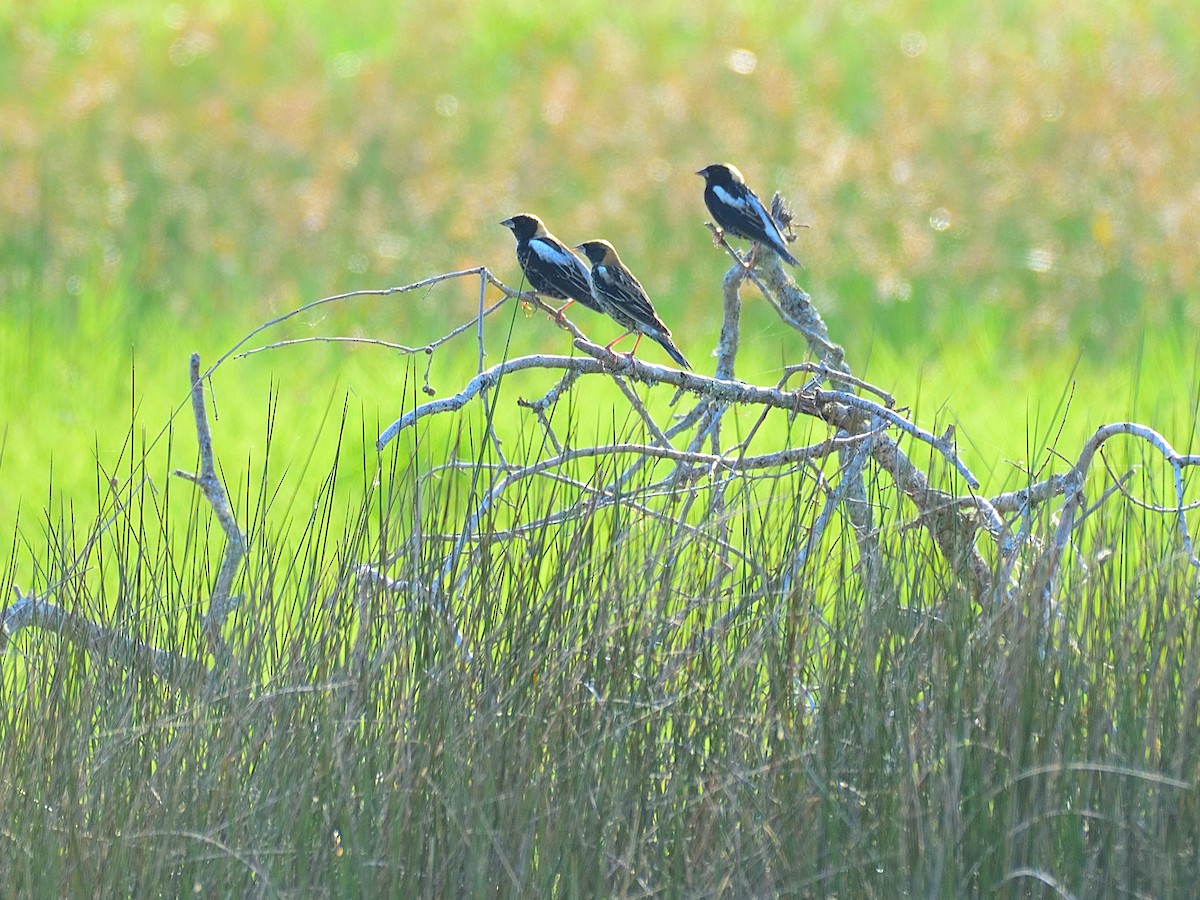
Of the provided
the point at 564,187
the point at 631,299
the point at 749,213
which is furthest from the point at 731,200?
the point at 564,187

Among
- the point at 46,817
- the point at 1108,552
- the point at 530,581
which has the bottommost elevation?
the point at 46,817

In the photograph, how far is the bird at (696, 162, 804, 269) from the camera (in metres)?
4.23

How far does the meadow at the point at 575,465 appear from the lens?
10.00ft

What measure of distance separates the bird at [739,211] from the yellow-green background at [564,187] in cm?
235

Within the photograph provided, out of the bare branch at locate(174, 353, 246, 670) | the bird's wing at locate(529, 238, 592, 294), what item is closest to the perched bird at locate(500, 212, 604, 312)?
the bird's wing at locate(529, 238, 592, 294)

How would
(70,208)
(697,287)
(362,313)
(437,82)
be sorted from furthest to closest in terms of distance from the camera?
(437,82)
(70,208)
(697,287)
(362,313)

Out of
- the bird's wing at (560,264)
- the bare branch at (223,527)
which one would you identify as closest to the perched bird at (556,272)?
the bird's wing at (560,264)

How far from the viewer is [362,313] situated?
10.3 m

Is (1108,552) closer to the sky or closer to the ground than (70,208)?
closer to the ground

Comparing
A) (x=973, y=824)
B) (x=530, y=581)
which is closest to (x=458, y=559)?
(x=530, y=581)

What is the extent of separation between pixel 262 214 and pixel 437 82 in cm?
357

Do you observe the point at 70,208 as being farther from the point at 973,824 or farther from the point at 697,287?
the point at 973,824

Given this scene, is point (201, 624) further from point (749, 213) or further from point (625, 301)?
point (749, 213)

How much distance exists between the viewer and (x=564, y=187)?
13.0 meters
